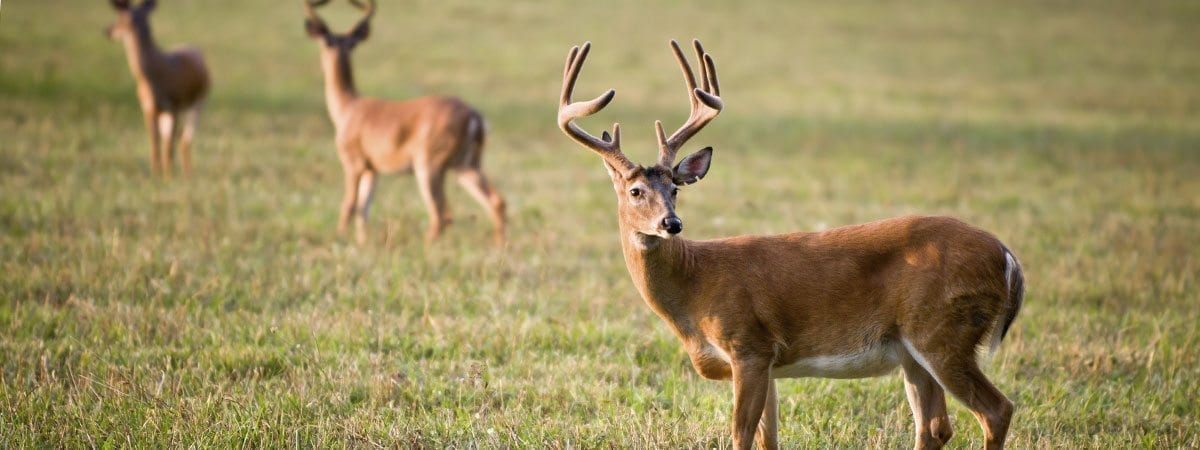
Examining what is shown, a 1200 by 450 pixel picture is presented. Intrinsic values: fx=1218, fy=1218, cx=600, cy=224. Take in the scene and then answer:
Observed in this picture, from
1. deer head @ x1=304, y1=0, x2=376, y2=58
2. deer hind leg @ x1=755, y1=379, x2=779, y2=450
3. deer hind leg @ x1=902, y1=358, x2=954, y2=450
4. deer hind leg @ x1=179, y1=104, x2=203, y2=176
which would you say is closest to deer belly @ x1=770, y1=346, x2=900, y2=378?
deer hind leg @ x1=755, y1=379, x2=779, y2=450

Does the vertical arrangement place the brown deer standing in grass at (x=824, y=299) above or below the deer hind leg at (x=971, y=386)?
above

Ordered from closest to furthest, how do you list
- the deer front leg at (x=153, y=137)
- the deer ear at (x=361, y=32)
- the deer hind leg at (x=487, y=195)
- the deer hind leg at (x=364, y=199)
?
the deer hind leg at (x=364, y=199) → the deer hind leg at (x=487, y=195) → the deer ear at (x=361, y=32) → the deer front leg at (x=153, y=137)

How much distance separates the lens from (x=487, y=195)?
10.6 m

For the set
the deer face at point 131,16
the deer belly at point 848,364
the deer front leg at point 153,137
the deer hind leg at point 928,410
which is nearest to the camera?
the deer belly at point 848,364

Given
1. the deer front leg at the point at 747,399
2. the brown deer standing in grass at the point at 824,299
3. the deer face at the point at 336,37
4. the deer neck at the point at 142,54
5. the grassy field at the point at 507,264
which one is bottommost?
the grassy field at the point at 507,264

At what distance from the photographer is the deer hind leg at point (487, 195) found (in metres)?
10.4

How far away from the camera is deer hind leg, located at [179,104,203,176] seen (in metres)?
13.0

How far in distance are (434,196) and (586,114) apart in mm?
5095

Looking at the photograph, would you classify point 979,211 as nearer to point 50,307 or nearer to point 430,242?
point 430,242

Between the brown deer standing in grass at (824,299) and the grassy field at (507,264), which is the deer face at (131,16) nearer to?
the grassy field at (507,264)

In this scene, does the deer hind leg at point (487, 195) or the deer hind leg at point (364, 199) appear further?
the deer hind leg at point (487, 195)

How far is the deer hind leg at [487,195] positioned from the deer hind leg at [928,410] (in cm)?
536

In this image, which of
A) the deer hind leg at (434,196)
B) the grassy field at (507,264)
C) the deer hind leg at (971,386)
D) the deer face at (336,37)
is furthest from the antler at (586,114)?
Result: the deer face at (336,37)

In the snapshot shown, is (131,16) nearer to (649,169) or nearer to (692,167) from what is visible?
(692,167)
